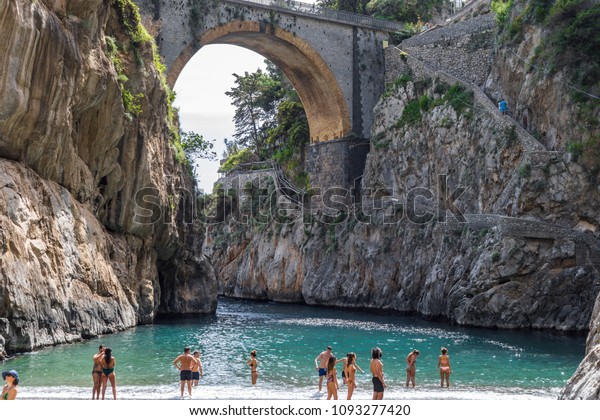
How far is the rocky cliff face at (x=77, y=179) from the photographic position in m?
23.3

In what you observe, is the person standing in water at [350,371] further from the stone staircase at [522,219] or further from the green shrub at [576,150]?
the green shrub at [576,150]

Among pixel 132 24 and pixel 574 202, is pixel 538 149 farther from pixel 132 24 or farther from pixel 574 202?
pixel 132 24

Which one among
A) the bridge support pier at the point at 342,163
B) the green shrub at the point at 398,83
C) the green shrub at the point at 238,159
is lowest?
the bridge support pier at the point at 342,163

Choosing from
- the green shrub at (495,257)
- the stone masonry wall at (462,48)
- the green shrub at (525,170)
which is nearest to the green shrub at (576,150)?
the green shrub at (525,170)

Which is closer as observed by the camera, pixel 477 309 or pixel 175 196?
pixel 477 309

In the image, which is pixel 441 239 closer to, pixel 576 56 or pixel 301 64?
pixel 576 56

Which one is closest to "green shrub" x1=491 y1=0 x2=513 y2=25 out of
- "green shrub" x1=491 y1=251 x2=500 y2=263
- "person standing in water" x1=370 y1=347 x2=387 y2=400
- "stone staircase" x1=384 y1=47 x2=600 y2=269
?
"stone staircase" x1=384 y1=47 x2=600 y2=269

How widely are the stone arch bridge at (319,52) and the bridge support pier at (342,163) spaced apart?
65 mm

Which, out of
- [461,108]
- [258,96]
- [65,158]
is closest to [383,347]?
[65,158]

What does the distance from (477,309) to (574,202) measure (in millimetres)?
6440

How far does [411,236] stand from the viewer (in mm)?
44406

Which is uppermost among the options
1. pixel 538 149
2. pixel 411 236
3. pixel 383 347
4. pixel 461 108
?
pixel 461 108

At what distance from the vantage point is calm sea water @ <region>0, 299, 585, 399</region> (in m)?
18.7

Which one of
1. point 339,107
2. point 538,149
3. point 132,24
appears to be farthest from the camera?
point 339,107
